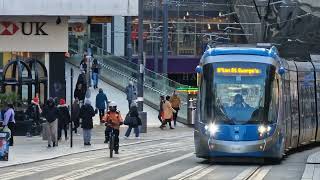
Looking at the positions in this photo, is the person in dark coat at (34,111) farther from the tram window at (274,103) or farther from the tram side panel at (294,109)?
the tram window at (274,103)

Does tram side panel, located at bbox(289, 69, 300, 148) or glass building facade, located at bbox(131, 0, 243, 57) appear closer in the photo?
tram side panel, located at bbox(289, 69, 300, 148)

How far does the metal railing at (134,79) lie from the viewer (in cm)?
4594

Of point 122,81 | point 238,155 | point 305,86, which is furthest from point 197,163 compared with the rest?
point 122,81

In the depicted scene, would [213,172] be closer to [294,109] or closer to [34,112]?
[294,109]

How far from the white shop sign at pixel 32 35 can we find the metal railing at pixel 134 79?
10939 millimetres

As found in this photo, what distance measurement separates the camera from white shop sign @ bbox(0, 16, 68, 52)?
3375cm

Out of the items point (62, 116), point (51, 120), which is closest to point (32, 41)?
point (62, 116)

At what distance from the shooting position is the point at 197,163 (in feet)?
72.9

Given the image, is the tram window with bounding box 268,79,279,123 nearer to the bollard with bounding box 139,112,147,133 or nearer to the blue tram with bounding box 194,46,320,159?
the blue tram with bounding box 194,46,320,159

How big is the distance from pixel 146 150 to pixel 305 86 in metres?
5.78

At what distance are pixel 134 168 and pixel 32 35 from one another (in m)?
14.7

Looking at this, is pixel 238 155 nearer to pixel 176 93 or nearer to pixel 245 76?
pixel 245 76

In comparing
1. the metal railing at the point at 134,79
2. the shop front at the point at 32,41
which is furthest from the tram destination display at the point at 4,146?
the metal railing at the point at 134,79

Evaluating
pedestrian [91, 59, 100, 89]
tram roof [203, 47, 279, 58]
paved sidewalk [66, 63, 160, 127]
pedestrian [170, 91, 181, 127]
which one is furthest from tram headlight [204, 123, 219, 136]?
pedestrian [91, 59, 100, 89]
